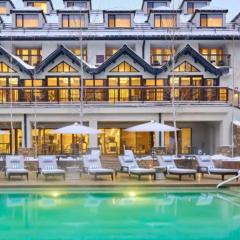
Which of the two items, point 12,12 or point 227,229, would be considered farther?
point 12,12

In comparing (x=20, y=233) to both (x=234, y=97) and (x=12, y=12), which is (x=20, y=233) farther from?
(x=12, y=12)

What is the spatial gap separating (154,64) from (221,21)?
19.8 feet

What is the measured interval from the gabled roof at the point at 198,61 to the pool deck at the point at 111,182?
11.8 metres

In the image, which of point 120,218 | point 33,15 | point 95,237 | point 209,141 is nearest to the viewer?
point 95,237

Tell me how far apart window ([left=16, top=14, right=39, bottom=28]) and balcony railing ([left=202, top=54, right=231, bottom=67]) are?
1260cm

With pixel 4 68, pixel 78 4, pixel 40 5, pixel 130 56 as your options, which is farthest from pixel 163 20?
pixel 4 68

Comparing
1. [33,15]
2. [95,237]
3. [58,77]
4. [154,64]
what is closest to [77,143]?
[58,77]

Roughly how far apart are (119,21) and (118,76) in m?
4.74

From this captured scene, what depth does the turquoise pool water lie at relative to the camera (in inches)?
418

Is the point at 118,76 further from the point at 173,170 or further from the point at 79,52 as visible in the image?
the point at 173,170

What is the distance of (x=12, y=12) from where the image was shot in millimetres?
30594

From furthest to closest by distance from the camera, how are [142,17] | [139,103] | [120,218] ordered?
1. [142,17]
2. [139,103]
3. [120,218]

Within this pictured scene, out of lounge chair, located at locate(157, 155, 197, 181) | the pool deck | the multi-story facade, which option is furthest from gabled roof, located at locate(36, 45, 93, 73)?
the pool deck

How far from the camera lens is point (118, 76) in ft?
95.3
